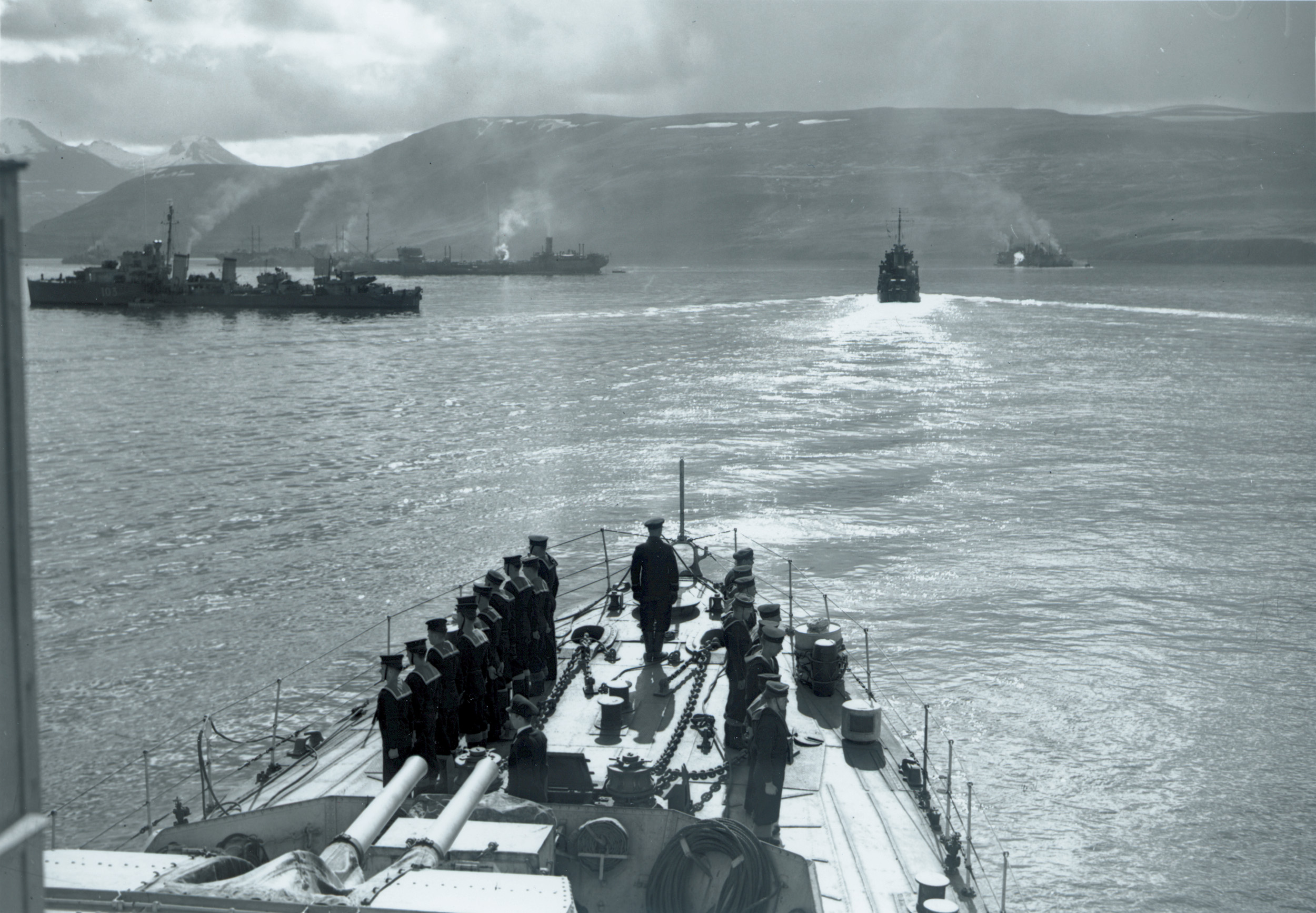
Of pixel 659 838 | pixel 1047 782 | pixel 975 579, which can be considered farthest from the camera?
pixel 975 579

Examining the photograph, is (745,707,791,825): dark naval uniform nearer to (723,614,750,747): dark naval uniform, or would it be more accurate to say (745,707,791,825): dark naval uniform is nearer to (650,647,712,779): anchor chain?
(650,647,712,779): anchor chain

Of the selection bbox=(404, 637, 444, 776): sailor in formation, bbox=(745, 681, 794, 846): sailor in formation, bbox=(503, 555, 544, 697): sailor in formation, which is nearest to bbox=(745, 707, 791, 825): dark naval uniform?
bbox=(745, 681, 794, 846): sailor in formation

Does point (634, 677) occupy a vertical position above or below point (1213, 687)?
above

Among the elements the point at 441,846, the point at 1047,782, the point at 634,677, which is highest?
the point at 441,846

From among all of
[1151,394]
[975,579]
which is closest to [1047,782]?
[975,579]

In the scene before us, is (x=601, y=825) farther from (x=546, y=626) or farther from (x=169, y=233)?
(x=169, y=233)

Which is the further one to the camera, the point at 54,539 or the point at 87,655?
the point at 54,539

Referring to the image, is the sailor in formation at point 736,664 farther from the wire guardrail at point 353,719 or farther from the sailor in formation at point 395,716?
the sailor in formation at point 395,716

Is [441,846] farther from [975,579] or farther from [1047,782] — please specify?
[975,579]
